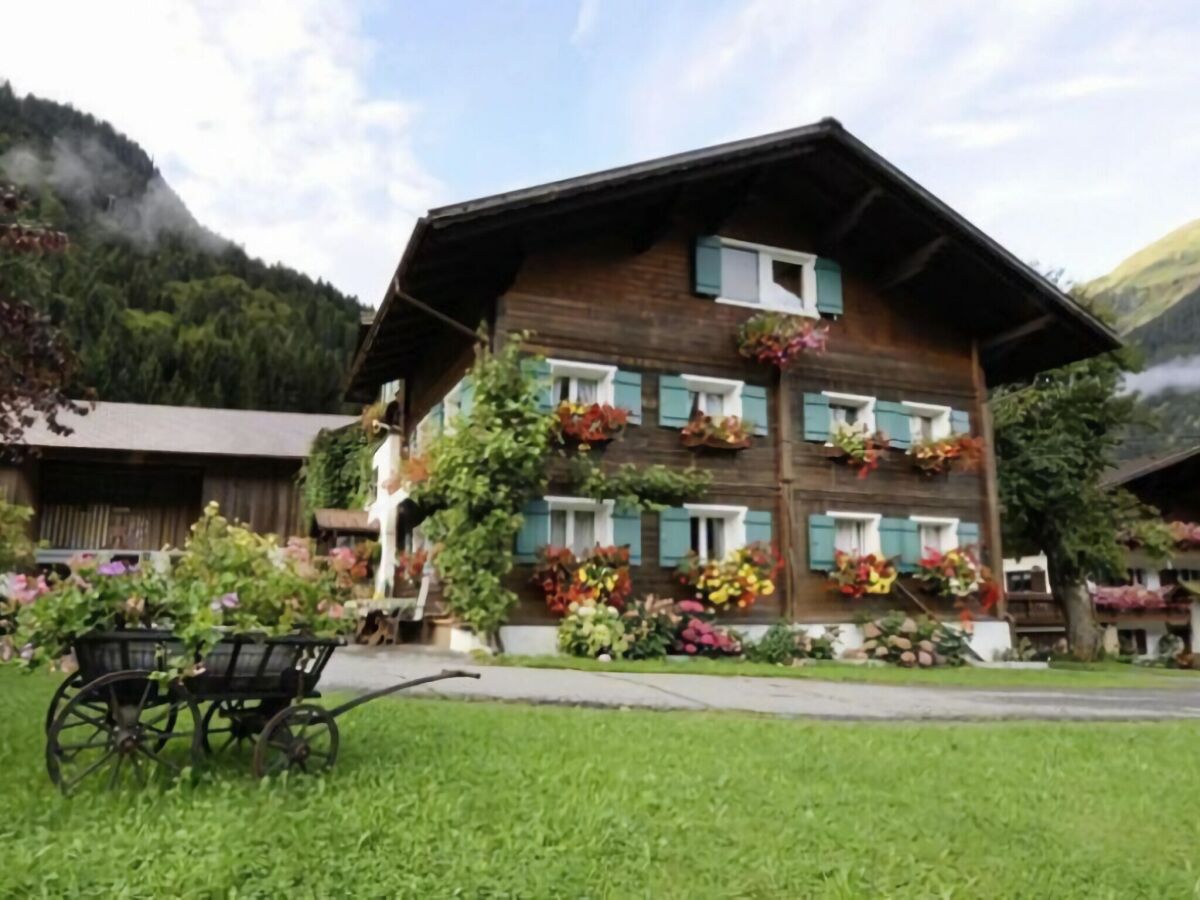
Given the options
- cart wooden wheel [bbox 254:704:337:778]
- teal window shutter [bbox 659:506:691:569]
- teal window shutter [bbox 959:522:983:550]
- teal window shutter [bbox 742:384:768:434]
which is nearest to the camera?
cart wooden wheel [bbox 254:704:337:778]

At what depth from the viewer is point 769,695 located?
29.2 ft

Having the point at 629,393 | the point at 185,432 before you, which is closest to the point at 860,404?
the point at 629,393

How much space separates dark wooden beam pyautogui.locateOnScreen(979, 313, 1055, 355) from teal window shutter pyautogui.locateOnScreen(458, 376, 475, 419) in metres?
9.14

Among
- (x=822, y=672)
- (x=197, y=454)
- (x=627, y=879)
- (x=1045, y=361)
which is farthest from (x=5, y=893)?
(x=197, y=454)

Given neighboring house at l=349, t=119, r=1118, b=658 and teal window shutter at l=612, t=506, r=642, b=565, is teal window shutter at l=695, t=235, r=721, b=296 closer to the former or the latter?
neighboring house at l=349, t=119, r=1118, b=658

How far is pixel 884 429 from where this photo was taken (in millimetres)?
16156

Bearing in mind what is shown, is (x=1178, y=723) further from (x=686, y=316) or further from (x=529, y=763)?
(x=686, y=316)

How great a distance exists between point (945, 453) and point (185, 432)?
775 inches

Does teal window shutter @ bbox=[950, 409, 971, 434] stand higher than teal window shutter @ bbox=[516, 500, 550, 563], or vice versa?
teal window shutter @ bbox=[950, 409, 971, 434]

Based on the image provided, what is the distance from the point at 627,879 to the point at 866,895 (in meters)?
0.86

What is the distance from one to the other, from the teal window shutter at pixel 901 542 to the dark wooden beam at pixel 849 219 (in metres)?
4.60

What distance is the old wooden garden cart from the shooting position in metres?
4.26

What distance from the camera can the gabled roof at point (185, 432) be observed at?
24448mm

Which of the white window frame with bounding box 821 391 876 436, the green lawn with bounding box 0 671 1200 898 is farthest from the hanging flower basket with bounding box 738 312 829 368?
the green lawn with bounding box 0 671 1200 898
